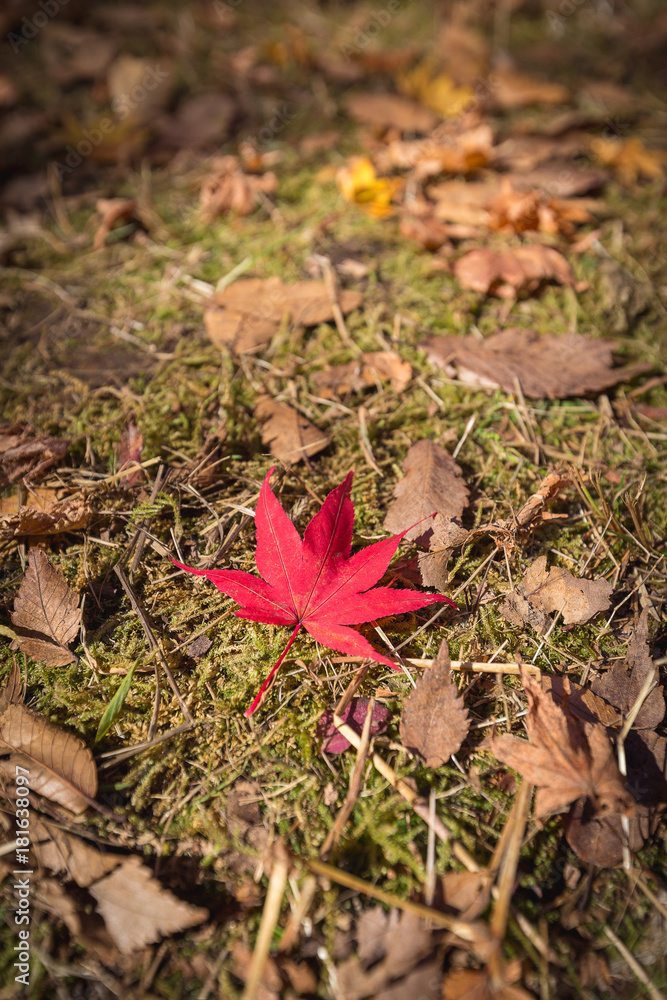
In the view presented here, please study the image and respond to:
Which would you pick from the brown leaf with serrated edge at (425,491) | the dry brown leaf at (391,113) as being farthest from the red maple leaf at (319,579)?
the dry brown leaf at (391,113)

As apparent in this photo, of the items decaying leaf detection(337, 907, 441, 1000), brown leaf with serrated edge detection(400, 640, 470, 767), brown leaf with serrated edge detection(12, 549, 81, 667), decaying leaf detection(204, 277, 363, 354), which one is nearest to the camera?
decaying leaf detection(337, 907, 441, 1000)

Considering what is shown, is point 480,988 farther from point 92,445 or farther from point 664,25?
point 664,25

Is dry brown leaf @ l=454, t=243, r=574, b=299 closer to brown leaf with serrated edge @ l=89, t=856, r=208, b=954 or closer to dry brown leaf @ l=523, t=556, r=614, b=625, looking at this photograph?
dry brown leaf @ l=523, t=556, r=614, b=625

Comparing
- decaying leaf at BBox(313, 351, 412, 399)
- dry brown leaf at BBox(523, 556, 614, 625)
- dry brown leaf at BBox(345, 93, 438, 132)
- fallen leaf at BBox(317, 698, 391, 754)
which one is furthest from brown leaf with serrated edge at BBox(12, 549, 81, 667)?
dry brown leaf at BBox(345, 93, 438, 132)

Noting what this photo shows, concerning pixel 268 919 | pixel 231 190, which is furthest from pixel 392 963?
pixel 231 190

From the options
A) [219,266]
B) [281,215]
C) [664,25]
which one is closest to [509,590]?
[219,266]

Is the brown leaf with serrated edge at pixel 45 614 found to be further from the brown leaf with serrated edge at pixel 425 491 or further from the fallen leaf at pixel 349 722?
the brown leaf with serrated edge at pixel 425 491
